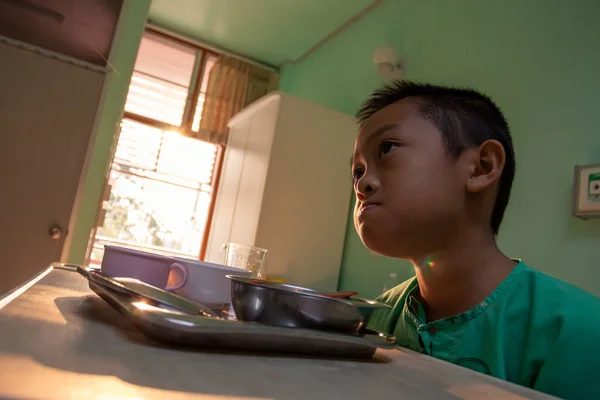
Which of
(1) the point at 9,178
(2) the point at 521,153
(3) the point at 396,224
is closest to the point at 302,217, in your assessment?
(2) the point at 521,153

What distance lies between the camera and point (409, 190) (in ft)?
2.02

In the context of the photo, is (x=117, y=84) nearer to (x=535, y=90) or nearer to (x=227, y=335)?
(x=535, y=90)

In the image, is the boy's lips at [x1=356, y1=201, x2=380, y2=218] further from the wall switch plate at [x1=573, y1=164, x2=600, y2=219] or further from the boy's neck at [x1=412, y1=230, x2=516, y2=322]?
the wall switch plate at [x1=573, y1=164, x2=600, y2=219]

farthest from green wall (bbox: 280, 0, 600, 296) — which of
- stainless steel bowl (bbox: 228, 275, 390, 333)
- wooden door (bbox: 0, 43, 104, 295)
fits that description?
wooden door (bbox: 0, 43, 104, 295)

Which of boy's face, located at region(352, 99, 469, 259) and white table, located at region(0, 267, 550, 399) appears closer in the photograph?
white table, located at region(0, 267, 550, 399)

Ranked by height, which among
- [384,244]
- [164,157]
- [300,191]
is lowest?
[384,244]

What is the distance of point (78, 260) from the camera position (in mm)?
2090

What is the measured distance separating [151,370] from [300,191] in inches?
72.7

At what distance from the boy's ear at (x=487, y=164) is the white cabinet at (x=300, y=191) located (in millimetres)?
1390

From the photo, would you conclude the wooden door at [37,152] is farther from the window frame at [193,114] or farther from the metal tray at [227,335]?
the metal tray at [227,335]

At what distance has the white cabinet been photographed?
2.01m

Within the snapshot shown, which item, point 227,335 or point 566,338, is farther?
point 566,338

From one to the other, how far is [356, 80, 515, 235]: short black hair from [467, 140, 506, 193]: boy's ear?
18 millimetres

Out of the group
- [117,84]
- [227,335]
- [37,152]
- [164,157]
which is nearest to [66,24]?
[117,84]
